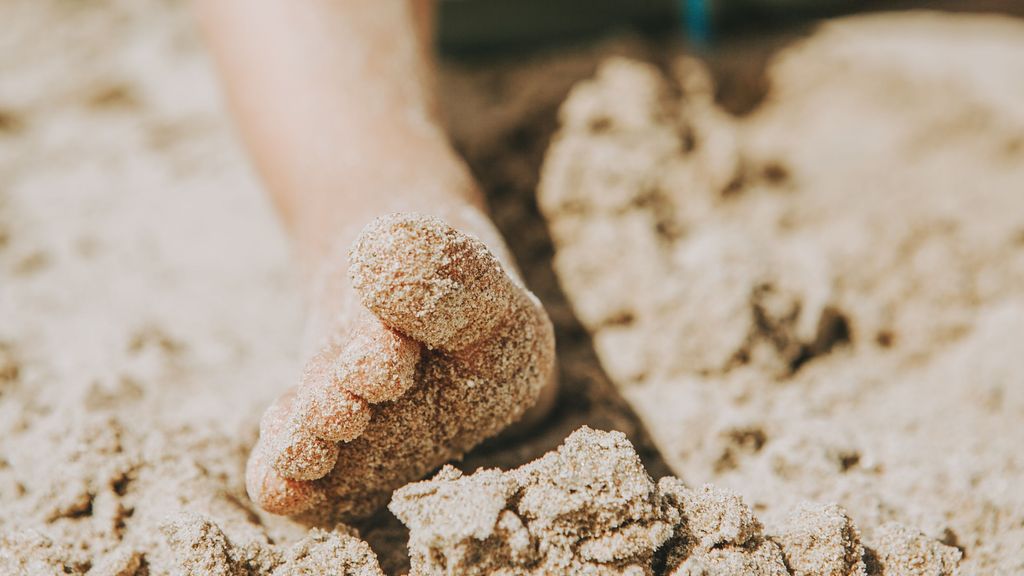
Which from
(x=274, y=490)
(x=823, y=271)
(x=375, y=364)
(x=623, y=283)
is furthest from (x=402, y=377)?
(x=823, y=271)

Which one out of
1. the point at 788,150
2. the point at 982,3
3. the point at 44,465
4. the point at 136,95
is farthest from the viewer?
the point at 982,3

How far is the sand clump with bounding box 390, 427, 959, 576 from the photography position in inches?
24.9

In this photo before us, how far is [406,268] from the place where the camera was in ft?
2.15

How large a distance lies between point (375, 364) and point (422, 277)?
92mm

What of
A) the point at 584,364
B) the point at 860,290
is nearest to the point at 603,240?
the point at 584,364

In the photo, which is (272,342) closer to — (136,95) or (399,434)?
(399,434)

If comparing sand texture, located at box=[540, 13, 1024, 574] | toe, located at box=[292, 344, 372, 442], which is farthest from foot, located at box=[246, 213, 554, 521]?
sand texture, located at box=[540, 13, 1024, 574]

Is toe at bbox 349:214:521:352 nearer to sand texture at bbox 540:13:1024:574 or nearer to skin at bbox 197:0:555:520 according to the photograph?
skin at bbox 197:0:555:520

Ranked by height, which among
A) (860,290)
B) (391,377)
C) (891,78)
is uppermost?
(391,377)

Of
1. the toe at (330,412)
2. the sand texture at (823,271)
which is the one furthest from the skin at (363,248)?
the sand texture at (823,271)

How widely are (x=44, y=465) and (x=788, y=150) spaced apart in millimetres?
1375

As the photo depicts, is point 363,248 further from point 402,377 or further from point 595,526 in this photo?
point 595,526

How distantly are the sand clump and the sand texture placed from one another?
9 centimetres

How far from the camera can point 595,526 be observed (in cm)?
65
